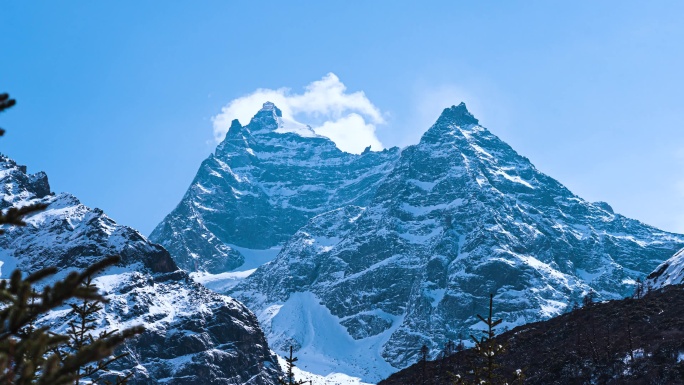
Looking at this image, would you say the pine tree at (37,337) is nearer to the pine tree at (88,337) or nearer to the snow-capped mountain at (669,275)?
the pine tree at (88,337)

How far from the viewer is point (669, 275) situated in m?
110

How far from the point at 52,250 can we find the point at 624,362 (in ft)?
565

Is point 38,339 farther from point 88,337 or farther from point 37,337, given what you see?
point 88,337

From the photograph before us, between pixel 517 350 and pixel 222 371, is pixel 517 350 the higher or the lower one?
the lower one

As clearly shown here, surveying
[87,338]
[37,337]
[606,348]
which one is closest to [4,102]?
[37,337]

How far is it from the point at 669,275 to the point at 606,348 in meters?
55.1

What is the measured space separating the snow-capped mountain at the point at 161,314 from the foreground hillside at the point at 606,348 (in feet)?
272

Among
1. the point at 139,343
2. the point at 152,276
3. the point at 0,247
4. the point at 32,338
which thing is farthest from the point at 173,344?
the point at 32,338

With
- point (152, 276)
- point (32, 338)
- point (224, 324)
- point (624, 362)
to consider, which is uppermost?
point (152, 276)

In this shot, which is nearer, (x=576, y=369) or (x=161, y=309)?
(x=576, y=369)

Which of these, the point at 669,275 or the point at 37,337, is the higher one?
the point at 669,275

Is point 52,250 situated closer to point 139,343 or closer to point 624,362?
point 139,343

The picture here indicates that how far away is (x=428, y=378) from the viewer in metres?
82.8

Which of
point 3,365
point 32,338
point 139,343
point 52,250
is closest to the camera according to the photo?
point 3,365
